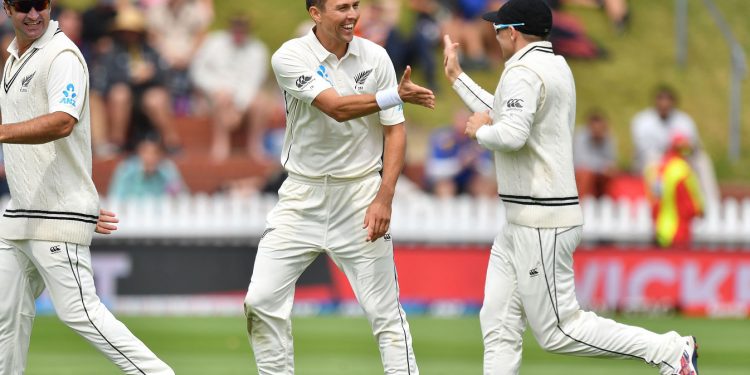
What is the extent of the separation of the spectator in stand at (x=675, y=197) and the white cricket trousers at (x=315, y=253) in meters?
8.38

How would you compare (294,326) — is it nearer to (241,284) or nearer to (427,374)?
(241,284)

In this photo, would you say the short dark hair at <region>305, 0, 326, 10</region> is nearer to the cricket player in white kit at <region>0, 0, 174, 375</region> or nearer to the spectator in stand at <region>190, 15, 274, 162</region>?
the cricket player in white kit at <region>0, 0, 174, 375</region>

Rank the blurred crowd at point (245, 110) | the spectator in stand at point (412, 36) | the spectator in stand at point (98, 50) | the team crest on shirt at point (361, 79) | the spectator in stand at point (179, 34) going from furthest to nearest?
the spectator in stand at point (179, 34) → the spectator in stand at point (412, 36) → the spectator in stand at point (98, 50) → the blurred crowd at point (245, 110) → the team crest on shirt at point (361, 79)

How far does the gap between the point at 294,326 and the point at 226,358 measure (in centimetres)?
252

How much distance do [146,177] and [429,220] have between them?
326 centimetres

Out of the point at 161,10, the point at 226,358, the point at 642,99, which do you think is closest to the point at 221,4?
the point at 161,10

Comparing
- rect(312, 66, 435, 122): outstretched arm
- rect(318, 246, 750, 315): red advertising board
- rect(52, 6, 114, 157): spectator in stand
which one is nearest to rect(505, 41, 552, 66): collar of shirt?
rect(312, 66, 435, 122): outstretched arm

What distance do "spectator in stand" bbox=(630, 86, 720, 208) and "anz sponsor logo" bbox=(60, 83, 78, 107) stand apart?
10.4 meters

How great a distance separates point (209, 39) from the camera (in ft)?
61.5

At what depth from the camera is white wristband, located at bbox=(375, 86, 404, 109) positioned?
763 centimetres

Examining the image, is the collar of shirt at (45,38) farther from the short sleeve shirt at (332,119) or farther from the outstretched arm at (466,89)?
the outstretched arm at (466,89)

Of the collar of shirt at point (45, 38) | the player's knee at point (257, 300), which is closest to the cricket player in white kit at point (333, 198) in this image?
the player's knee at point (257, 300)

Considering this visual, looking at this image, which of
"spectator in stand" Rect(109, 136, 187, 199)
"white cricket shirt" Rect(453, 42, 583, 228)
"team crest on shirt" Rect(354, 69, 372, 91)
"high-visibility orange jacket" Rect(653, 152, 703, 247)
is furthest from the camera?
"spectator in stand" Rect(109, 136, 187, 199)

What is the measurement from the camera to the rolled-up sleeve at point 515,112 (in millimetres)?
7664
